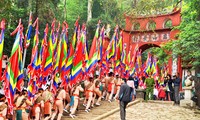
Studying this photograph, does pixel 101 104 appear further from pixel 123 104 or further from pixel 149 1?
pixel 149 1

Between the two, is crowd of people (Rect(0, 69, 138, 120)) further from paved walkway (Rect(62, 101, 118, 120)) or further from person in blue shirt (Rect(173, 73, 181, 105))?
person in blue shirt (Rect(173, 73, 181, 105))

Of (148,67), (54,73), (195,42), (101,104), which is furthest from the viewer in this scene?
(148,67)

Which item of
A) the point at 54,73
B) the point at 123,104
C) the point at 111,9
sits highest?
the point at 111,9

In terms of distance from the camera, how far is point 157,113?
12.3 meters

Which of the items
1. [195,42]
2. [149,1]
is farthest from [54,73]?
[195,42]

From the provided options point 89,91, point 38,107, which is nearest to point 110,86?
point 89,91

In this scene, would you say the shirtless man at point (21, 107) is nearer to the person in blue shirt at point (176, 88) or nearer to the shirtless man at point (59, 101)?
the shirtless man at point (59, 101)

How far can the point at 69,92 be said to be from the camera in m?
11.2

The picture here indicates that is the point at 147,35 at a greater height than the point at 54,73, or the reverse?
the point at 147,35

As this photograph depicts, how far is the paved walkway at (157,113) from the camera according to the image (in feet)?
37.1

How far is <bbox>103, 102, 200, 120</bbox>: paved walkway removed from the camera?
1131cm

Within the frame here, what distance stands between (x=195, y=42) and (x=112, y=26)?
15706 millimetres

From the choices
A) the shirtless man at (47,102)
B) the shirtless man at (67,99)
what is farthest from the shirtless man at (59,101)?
the shirtless man at (67,99)

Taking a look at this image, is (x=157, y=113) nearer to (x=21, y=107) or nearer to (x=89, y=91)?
(x=89, y=91)
